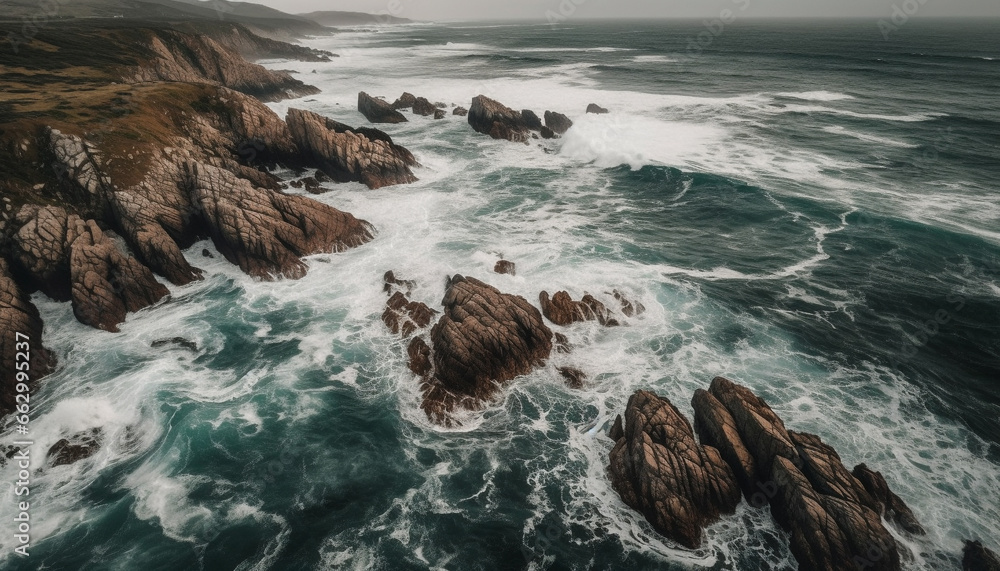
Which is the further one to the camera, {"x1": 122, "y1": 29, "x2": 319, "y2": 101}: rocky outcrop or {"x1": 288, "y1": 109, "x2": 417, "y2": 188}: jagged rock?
{"x1": 122, "y1": 29, "x2": 319, "y2": 101}: rocky outcrop

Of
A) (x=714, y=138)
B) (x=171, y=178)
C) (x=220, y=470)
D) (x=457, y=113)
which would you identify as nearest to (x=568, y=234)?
(x=220, y=470)

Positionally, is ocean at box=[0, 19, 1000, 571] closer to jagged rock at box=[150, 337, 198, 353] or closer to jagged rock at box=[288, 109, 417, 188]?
jagged rock at box=[150, 337, 198, 353]

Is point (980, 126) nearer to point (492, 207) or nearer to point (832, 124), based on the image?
point (832, 124)

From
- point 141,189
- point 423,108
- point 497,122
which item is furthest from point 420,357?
point 423,108

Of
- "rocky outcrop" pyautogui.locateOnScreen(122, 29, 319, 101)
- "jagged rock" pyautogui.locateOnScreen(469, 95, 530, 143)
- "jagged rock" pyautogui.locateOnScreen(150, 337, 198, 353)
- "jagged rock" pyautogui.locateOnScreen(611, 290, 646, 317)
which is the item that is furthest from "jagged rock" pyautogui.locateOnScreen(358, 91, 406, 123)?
"jagged rock" pyautogui.locateOnScreen(611, 290, 646, 317)

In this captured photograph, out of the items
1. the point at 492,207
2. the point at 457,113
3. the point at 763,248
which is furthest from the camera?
the point at 457,113

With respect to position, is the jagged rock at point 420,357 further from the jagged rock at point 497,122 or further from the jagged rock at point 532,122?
the jagged rock at point 532,122
